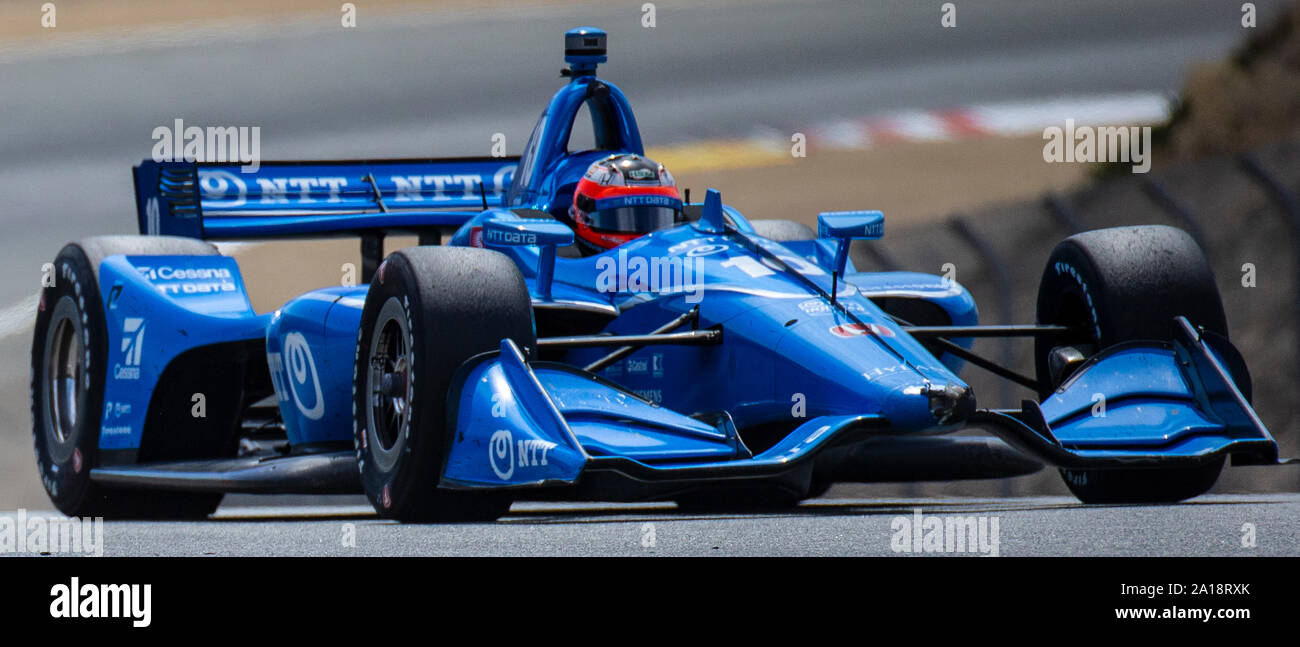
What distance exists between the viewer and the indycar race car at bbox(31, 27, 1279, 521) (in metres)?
6.13

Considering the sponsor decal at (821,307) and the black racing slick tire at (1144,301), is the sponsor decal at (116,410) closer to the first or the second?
the sponsor decal at (821,307)

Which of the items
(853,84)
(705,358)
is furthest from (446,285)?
(853,84)

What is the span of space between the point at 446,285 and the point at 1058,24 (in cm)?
1887

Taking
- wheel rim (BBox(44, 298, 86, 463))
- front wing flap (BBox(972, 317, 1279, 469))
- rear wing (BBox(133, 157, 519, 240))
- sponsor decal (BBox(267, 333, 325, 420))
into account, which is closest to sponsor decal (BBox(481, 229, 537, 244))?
sponsor decal (BBox(267, 333, 325, 420))

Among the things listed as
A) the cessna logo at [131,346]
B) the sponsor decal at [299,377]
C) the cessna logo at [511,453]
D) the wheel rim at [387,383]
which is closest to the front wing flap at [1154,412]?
the cessna logo at [511,453]

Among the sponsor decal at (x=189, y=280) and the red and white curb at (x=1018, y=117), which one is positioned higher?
the red and white curb at (x=1018, y=117)

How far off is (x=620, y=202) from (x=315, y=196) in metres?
2.66

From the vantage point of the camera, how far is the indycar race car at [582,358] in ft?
20.1

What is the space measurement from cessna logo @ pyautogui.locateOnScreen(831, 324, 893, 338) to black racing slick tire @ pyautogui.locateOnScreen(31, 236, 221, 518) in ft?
10.9

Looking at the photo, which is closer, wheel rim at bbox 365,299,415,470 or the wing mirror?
wheel rim at bbox 365,299,415,470

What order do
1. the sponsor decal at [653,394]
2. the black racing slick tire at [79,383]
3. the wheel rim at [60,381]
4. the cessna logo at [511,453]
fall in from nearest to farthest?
the cessna logo at [511,453]
the sponsor decal at [653,394]
the black racing slick tire at [79,383]
the wheel rim at [60,381]

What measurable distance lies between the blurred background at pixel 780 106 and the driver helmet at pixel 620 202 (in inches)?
230

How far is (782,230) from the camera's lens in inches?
368

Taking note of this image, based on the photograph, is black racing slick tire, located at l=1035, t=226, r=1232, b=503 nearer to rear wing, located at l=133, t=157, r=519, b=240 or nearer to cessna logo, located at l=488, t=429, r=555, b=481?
cessna logo, located at l=488, t=429, r=555, b=481
